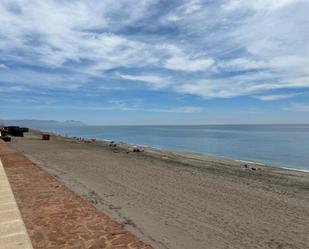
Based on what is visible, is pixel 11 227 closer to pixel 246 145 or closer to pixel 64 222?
pixel 64 222

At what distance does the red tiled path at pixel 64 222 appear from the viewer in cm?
523

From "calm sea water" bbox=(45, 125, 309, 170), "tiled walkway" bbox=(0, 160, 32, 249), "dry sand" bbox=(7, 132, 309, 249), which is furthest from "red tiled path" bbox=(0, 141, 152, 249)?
"calm sea water" bbox=(45, 125, 309, 170)

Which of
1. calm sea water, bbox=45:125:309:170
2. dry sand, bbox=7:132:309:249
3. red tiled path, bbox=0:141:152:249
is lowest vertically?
dry sand, bbox=7:132:309:249

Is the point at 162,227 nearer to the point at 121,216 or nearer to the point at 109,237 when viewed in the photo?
the point at 121,216

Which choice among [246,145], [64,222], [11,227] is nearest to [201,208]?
[64,222]

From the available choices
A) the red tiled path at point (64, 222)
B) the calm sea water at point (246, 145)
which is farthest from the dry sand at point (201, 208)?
the calm sea water at point (246, 145)

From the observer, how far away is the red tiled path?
5227 millimetres

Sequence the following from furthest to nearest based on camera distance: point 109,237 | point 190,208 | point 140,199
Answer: point 140,199, point 190,208, point 109,237

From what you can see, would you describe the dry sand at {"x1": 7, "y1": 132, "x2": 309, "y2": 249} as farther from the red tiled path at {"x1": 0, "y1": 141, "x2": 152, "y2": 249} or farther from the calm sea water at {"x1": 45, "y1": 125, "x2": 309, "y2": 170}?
the calm sea water at {"x1": 45, "y1": 125, "x2": 309, "y2": 170}

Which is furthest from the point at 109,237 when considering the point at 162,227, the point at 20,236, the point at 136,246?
the point at 162,227

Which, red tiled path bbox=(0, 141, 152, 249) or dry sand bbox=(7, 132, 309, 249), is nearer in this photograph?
red tiled path bbox=(0, 141, 152, 249)

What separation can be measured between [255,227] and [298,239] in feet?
3.11

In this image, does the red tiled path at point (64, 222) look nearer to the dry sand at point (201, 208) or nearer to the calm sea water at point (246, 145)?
the dry sand at point (201, 208)

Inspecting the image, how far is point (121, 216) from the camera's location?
788cm
